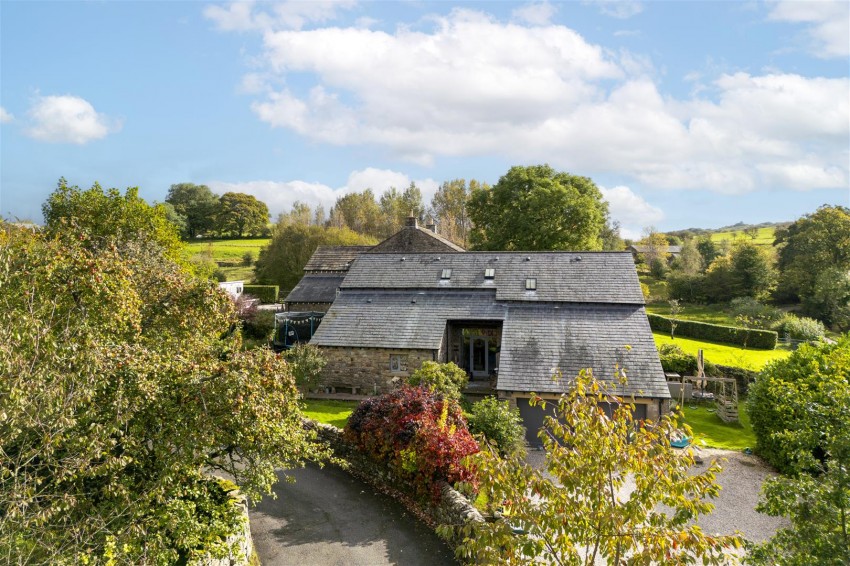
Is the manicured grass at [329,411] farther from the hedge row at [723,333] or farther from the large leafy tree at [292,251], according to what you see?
the large leafy tree at [292,251]

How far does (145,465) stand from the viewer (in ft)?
32.8

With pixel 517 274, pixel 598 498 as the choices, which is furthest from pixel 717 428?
pixel 598 498

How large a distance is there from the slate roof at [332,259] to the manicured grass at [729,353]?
2483cm

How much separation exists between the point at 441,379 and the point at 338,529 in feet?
23.9

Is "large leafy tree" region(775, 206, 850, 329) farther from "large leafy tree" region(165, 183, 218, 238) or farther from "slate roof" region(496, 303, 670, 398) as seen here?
"large leafy tree" region(165, 183, 218, 238)

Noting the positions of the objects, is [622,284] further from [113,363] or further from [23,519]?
[23,519]

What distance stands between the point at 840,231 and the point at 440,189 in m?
51.8

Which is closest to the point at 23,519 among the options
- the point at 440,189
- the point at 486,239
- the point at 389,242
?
the point at 389,242

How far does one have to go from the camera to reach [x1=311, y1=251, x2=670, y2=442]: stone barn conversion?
21188 mm

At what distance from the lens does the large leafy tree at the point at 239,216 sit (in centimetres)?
8931

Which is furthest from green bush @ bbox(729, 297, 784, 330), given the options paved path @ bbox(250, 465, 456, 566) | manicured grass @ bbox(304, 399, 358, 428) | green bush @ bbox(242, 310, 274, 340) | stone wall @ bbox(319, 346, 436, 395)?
paved path @ bbox(250, 465, 456, 566)

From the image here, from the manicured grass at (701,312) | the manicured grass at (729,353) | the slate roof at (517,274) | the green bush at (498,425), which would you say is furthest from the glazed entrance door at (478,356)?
the manicured grass at (701,312)

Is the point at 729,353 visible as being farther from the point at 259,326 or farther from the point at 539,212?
the point at 259,326

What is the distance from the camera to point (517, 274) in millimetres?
27984
